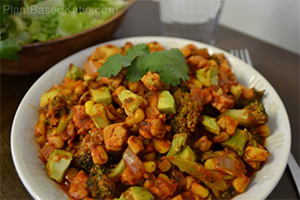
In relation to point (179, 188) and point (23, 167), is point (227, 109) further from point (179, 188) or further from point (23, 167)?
point (23, 167)

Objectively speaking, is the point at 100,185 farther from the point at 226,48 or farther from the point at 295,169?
the point at 226,48

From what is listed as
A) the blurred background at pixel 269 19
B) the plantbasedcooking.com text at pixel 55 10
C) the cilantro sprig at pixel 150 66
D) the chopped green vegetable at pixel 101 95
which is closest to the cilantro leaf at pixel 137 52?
the cilantro sprig at pixel 150 66

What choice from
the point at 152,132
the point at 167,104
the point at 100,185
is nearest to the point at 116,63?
the point at 167,104

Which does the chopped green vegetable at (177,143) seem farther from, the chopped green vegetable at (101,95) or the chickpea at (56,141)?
the chickpea at (56,141)

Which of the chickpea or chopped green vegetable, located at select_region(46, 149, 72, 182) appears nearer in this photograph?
chopped green vegetable, located at select_region(46, 149, 72, 182)

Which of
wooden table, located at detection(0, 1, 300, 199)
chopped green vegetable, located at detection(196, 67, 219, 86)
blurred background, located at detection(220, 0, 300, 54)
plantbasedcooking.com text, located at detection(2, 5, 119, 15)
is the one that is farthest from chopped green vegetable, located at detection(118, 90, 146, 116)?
blurred background, located at detection(220, 0, 300, 54)

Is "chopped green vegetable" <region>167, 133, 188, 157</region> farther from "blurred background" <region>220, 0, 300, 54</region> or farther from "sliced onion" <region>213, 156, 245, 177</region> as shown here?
"blurred background" <region>220, 0, 300, 54</region>
